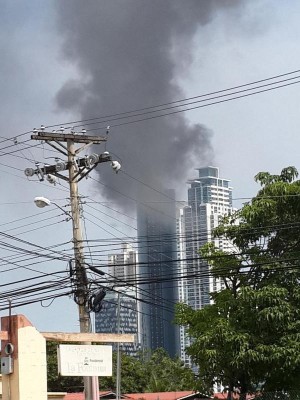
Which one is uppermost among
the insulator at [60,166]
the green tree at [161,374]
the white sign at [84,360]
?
the insulator at [60,166]

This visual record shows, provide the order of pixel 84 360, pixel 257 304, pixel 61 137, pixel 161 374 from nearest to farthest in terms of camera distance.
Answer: pixel 84 360 < pixel 61 137 < pixel 257 304 < pixel 161 374

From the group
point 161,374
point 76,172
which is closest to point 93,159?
point 76,172

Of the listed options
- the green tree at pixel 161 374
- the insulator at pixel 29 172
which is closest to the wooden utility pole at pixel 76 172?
the insulator at pixel 29 172

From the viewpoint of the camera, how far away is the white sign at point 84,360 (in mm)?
25797

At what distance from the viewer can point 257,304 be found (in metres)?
35.1

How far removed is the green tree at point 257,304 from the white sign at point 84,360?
29.1 feet

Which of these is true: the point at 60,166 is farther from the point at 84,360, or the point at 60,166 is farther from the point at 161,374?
the point at 161,374

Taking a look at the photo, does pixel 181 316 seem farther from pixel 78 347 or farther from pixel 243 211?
pixel 78 347

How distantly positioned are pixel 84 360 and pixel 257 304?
34.1ft

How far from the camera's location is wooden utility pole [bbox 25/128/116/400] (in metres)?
29.1

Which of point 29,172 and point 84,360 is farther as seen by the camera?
point 29,172

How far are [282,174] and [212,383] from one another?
800 centimetres

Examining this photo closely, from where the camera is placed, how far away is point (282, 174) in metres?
37.9

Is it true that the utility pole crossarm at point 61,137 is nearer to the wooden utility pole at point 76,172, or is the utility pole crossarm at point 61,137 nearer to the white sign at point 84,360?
the wooden utility pole at point 76,172
